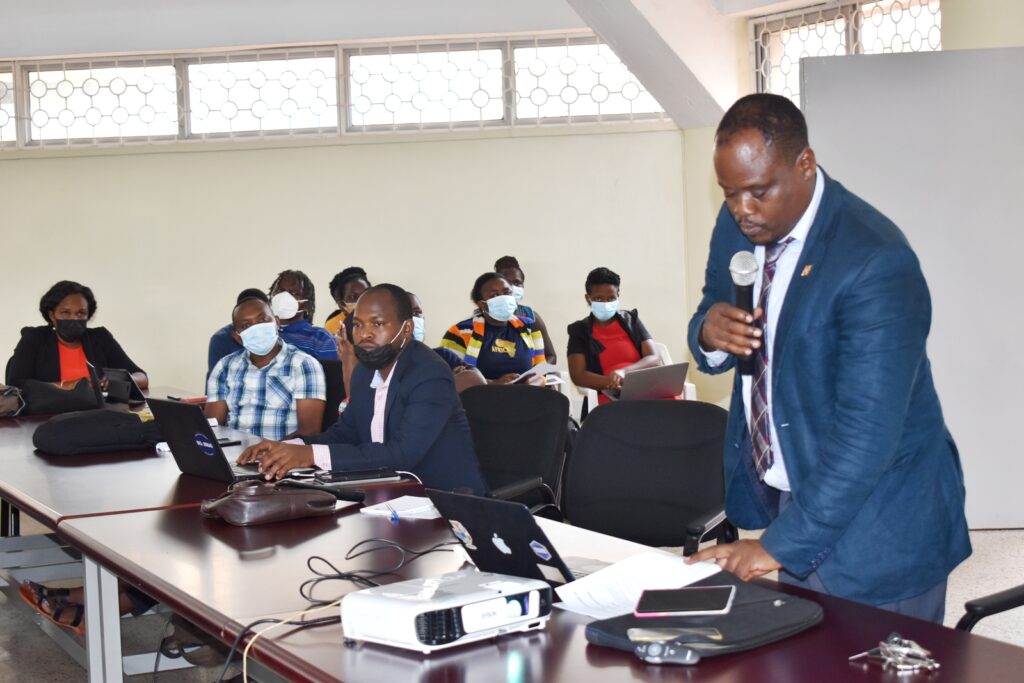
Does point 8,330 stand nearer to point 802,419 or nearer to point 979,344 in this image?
point 979,344

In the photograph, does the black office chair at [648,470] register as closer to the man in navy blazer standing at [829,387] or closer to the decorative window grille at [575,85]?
the man in navy blazer standing at [829,387]

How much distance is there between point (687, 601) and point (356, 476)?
1.59 meters

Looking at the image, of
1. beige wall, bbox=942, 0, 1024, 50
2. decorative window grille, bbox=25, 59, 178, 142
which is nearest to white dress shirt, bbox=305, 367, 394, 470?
beige wall, bbox=942, 0, 1024, 50

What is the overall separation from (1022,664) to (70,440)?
3.24 metres

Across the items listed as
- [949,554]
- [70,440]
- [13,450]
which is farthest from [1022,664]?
[13,450]

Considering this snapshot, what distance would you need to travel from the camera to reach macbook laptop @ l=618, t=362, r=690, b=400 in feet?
17.6

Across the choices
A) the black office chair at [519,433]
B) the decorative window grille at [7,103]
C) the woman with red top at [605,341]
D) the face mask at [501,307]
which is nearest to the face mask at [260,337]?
the black office chair at [519,433]

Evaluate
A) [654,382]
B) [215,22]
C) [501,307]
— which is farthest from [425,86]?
[654,382]

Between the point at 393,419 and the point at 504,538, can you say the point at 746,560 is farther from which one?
the point at 393,419

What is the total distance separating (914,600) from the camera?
2023mm

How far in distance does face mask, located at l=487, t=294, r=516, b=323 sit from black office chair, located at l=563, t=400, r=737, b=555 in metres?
3.21

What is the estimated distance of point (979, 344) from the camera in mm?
5438

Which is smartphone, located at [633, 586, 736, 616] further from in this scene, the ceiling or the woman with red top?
the ceiling

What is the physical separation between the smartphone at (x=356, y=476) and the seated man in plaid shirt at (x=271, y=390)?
1.52 metres
